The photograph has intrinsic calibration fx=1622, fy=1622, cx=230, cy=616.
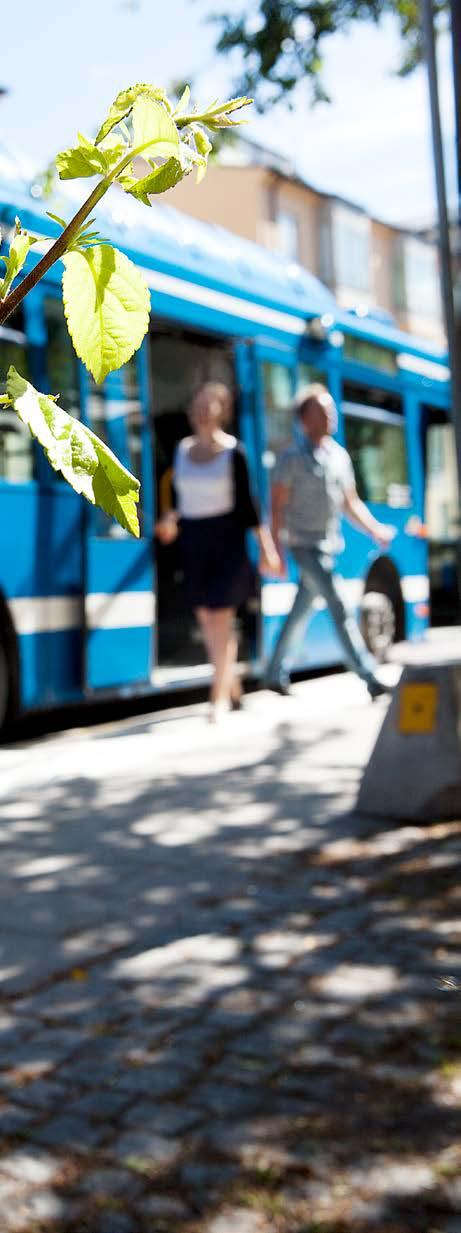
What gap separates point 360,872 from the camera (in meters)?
5.57

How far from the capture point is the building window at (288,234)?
51156 mm

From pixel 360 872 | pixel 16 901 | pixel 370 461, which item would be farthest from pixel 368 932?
pixel 370 461

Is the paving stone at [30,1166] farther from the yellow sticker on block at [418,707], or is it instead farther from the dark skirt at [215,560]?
the dark skirt at [215,560]

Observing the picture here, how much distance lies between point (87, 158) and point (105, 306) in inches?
3.3

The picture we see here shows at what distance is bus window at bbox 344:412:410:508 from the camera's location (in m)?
13.9

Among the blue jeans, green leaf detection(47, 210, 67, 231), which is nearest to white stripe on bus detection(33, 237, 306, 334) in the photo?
the blue jeans

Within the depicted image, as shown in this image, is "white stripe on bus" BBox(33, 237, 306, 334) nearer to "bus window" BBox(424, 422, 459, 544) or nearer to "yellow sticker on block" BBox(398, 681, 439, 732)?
"bus window" BBox(424, 422, 459, 544)

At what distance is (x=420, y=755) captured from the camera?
257 inches

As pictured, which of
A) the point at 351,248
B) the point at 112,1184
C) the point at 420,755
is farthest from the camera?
the point at 351,248

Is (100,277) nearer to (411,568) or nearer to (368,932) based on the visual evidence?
(368,932)

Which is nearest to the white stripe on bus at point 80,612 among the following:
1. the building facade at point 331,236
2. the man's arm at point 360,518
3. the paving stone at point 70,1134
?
the man's arm at point 360,518

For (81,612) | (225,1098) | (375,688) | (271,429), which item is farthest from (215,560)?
(225,1098)

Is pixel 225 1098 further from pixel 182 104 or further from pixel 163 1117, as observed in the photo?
pixel 182 104

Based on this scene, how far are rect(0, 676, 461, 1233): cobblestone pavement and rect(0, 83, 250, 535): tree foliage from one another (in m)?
2.21
